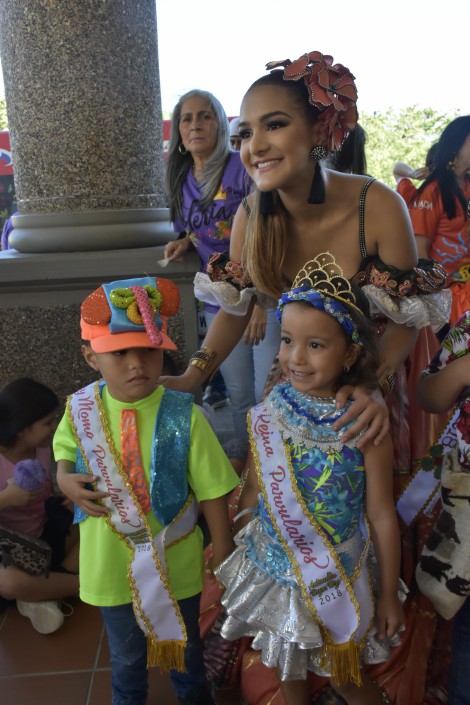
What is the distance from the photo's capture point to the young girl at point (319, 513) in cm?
169

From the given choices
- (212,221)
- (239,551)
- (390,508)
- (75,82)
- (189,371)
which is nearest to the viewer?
(390,508)

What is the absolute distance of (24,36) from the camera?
3174mm

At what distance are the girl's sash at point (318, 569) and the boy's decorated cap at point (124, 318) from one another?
428mm

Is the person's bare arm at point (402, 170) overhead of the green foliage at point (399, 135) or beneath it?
overhead

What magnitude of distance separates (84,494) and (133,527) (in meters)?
0.17

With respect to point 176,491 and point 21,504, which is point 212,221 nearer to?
point 21,504

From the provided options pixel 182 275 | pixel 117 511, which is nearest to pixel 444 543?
pixel 117 511

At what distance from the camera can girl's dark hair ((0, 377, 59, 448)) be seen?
110 inches

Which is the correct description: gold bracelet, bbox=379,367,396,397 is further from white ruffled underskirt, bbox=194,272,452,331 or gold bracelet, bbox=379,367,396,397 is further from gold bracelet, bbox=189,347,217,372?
gold bracelet, bbox=189,347,217,372

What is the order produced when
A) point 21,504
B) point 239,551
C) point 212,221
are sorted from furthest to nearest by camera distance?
point 212,221 → point 21,504 → point 239,551

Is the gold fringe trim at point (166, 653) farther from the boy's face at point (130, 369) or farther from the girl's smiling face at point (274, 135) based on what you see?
the girl's smiling face at point (274, 135)

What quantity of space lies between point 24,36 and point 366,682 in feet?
10.5

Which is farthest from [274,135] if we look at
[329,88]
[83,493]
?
[83,493]

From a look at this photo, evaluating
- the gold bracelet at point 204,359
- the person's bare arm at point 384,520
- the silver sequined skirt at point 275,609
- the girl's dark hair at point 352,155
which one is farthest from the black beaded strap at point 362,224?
the girl's dark hair at point 352,155
